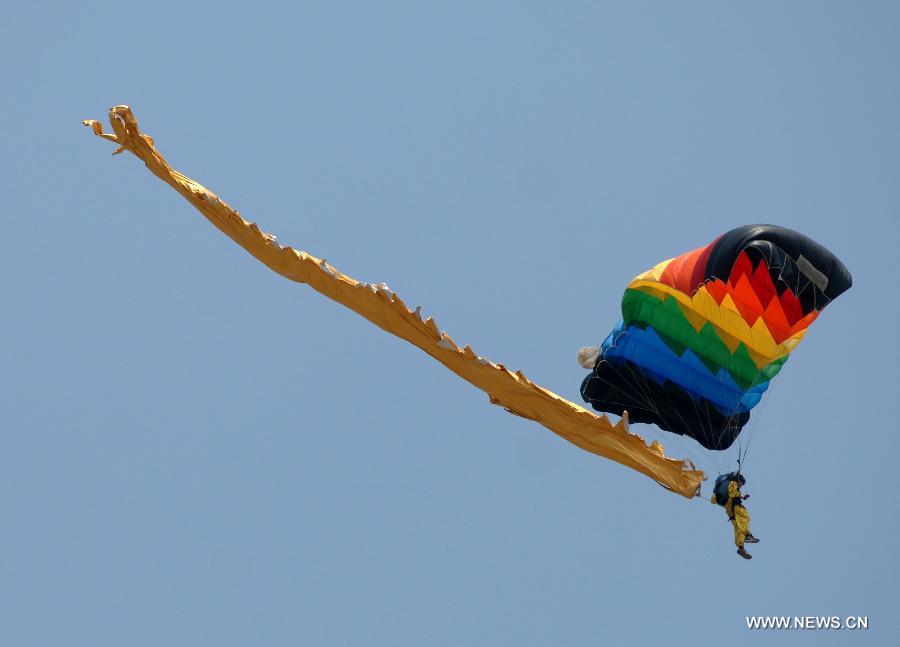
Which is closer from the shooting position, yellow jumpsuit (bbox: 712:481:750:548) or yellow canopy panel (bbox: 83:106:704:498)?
yellow canopy panel (bbox: 83:106:704:498)

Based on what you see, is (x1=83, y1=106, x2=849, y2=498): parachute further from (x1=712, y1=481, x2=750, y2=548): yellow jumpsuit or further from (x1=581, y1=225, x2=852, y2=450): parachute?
(x1=712, y1=481, x2=750, y2=548): yellow jumpsuit

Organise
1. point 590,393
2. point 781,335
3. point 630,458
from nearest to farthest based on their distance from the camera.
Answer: point 630,458 → point 781,335 → point 590,393

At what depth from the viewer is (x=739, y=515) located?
23.2 m

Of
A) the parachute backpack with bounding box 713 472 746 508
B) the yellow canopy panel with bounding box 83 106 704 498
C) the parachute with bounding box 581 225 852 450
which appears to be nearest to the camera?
the yellow canopy panel with bounding box 83 106 704 498

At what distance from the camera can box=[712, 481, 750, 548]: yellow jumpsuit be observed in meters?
23.1

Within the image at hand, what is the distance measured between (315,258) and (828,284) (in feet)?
23.6

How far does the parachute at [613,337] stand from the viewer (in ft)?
74.7

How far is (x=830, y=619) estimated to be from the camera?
27.5m

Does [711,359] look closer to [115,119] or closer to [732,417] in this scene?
[732,417]

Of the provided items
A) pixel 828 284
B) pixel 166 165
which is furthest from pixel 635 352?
pixel 166 165

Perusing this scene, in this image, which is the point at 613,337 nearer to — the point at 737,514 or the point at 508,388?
the point at 508,388

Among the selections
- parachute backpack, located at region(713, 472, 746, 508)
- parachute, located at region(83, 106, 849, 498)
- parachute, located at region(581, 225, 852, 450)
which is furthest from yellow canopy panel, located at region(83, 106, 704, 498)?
parachute, located at region(581, 225, 852, 450)

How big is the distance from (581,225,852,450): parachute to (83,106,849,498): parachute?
0.02 meters

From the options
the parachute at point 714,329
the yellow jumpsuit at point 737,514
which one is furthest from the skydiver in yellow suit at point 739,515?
the parachute at point 714,329
